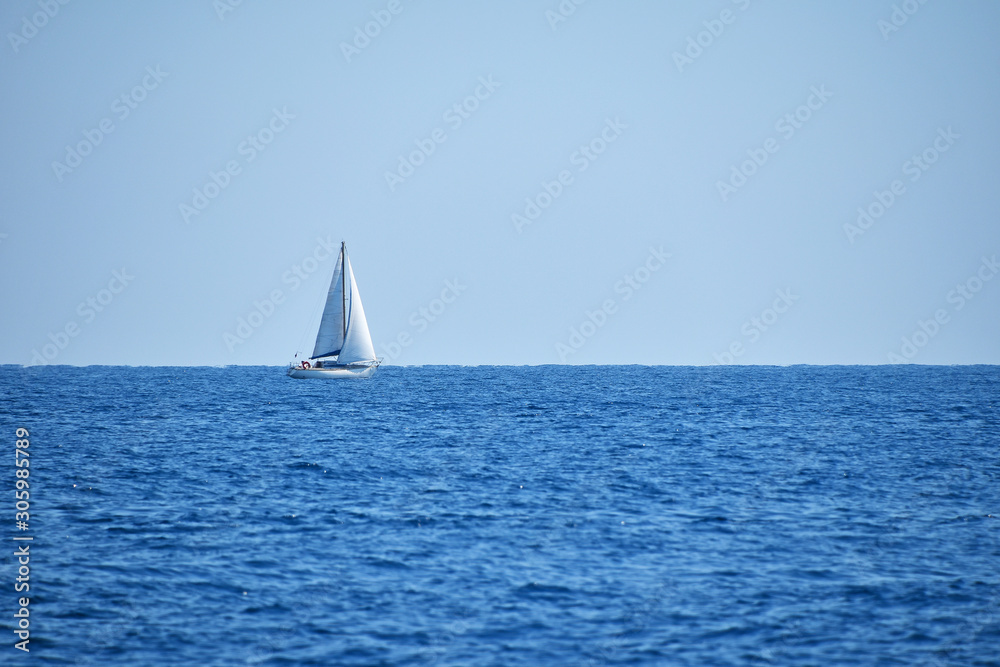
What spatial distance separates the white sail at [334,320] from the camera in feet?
344

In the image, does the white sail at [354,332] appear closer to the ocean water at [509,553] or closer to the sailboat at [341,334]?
the sailboat at [341,334]

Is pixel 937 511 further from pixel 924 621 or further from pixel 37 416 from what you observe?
pixel 37 416

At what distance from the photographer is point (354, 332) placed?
10612 centimetres

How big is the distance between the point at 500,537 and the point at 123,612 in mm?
9170

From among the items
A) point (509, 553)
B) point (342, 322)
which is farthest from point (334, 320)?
point (509, 553)

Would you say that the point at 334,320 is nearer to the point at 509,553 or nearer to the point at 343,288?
the point at 343,288

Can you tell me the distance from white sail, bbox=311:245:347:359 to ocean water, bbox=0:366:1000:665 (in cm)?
6032

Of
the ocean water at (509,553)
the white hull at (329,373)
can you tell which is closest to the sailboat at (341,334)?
the white hull at (329,373)

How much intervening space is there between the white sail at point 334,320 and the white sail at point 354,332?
2.45 ft

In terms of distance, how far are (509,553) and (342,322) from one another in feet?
284

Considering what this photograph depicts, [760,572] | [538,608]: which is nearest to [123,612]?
[538,608]

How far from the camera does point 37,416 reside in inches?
2392

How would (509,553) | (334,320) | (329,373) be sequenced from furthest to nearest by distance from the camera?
1. (329,373)
2. (334,320)
3. (509,553)

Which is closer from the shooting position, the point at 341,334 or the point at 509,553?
the point at 509,553
